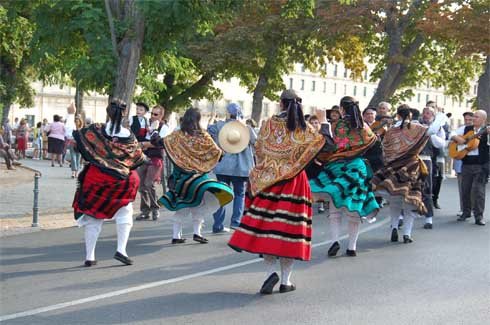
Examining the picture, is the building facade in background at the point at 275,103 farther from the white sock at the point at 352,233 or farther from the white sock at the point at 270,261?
the white sock at the point at 270,261

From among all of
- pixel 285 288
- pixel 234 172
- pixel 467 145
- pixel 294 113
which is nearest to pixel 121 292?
pixel 285 288

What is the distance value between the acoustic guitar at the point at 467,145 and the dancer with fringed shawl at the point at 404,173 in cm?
300

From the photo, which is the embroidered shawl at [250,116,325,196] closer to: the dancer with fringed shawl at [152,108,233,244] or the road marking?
the road marking

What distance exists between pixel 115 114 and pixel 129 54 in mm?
5471

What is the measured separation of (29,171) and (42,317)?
19694mm

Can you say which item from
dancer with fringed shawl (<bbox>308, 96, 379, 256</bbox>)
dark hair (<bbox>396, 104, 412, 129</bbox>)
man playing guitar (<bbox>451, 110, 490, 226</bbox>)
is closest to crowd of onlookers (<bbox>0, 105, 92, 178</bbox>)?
dark hair (<bbox>396, 104, 412, 129</bbox>)

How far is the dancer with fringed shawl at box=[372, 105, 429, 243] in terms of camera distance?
38.3 feet

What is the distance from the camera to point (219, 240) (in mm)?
11531

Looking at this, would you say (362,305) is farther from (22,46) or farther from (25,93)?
(25,93)

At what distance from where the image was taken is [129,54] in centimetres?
1437

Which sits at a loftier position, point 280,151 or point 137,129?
point 137,129

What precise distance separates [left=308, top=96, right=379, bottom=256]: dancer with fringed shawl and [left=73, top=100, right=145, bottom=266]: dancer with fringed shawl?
7.95 feet

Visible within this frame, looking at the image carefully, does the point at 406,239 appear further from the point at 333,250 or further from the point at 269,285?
the point at 269,285

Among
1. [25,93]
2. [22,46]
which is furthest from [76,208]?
[25,93]
